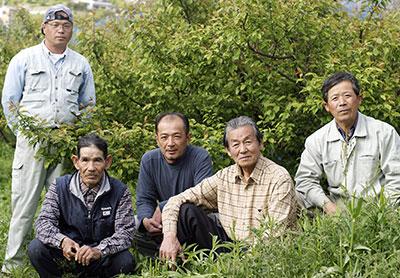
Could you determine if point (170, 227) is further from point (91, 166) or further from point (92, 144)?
point (92, 144)

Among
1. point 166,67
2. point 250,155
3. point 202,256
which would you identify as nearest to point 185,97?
point 166,67

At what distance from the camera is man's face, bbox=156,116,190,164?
5.51 meters

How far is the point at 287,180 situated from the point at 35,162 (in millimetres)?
2154

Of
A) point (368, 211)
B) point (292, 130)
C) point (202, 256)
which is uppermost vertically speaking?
point (292, 130)

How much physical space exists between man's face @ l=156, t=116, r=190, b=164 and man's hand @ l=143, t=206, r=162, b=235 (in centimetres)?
42

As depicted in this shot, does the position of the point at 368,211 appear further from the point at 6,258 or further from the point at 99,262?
the point at 6,258

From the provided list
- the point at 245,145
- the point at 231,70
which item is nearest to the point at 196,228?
the point at 245,145

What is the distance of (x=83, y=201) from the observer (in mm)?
5422

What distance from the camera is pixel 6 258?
6.10 metres

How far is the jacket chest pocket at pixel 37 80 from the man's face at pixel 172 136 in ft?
3.49

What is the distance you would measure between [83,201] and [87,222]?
0.15 meters

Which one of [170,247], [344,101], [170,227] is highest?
[344,101]

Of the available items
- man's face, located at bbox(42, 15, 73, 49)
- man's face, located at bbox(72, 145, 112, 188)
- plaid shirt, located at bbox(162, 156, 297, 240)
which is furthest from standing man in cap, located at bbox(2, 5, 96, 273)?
plaid shirt, located at bbox(162, 156, 297, 240)

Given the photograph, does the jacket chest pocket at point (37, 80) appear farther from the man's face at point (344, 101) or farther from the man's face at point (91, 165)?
the man's face at point (344, 101)
